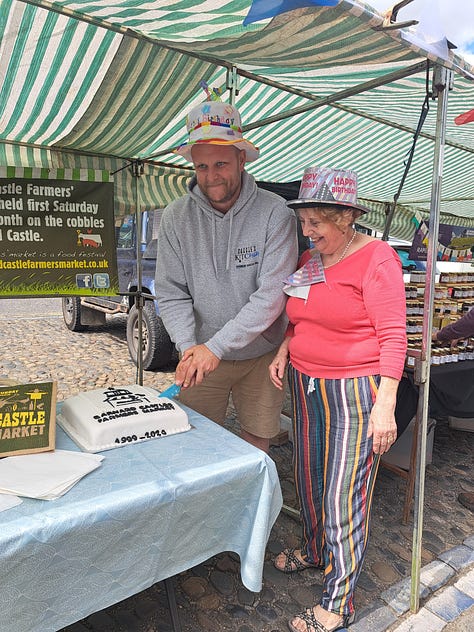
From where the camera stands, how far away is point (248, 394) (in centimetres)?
258

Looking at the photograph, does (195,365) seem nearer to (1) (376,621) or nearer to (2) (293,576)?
(2) (293,576)

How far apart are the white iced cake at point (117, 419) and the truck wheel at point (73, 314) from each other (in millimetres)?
6915

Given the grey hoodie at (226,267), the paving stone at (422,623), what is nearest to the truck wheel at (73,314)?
the grey hoodie at (226,267)

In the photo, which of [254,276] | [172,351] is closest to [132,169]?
[254,276]

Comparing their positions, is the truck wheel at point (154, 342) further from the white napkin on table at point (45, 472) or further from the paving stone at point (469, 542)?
the white napkin on table at point (45, 472)

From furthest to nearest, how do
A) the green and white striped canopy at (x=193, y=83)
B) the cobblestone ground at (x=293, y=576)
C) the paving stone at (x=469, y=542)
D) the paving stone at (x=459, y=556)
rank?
the paving stone at (x=469, y=542), the paving stone at (x=459, y=556), the cobblestone ground at (x=293, y=576), the green and white striped canopy at (x=193, y=83)

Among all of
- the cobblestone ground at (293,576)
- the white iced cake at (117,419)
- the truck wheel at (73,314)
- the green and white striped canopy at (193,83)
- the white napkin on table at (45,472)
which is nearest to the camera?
the white napkin on table at (45,472)

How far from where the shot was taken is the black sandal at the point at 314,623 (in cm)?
206

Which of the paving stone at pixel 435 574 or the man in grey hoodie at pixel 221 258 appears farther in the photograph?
the paving stone at pixel 435 574

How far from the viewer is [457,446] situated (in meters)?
4.21

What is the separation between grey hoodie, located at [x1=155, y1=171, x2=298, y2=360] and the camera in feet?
7.07

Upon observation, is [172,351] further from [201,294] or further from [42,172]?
[201,294]

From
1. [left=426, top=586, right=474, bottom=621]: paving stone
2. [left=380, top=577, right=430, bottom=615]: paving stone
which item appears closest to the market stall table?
[left=380, top=577, right=430, bottom=615]: paving stone

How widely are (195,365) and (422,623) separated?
62.8 inches
